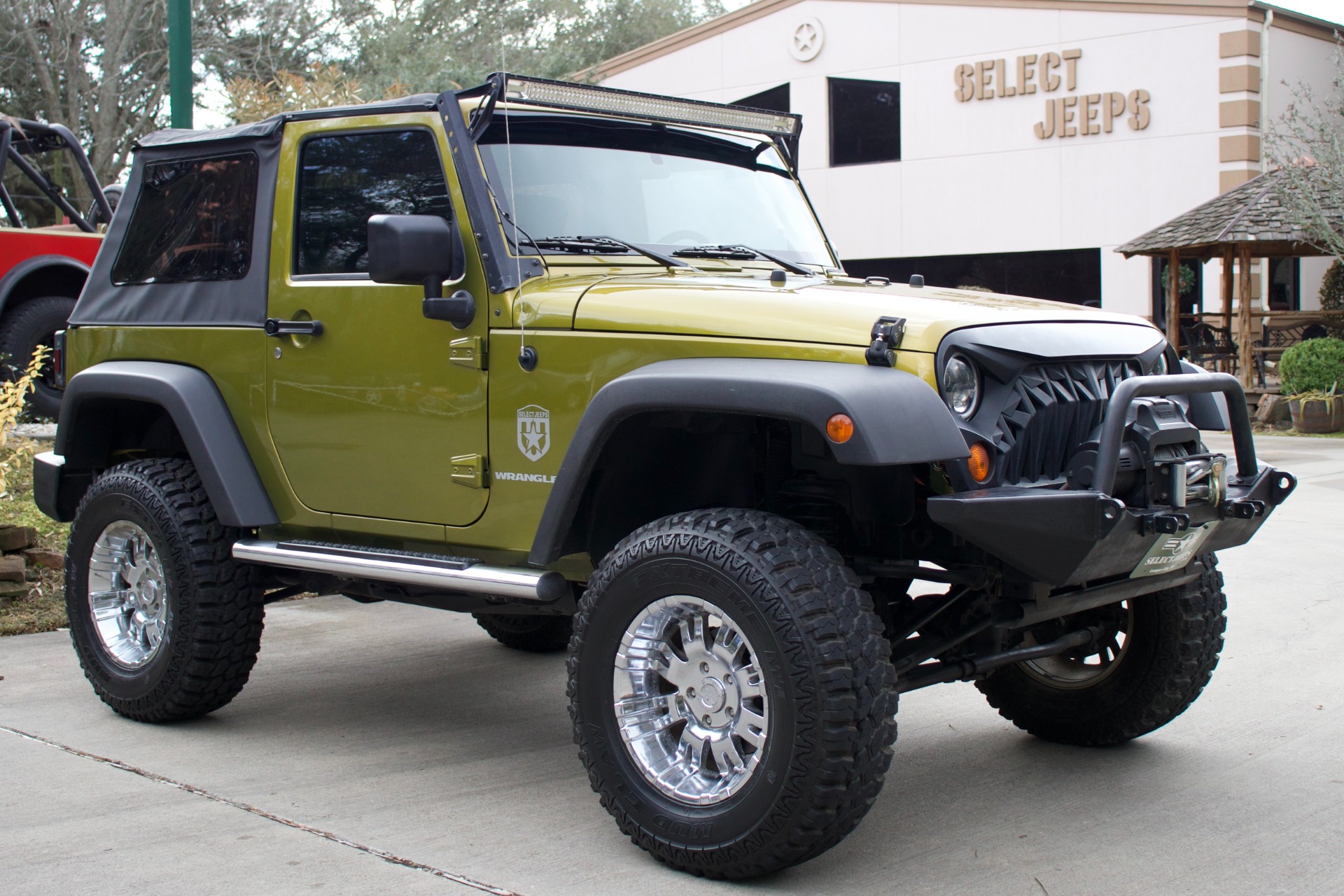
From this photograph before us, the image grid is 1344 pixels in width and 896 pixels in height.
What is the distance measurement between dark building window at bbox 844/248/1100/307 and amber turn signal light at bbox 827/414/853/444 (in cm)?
1946

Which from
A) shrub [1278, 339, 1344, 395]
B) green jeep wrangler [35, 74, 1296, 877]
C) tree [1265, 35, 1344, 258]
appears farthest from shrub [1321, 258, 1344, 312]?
green jeep wrangler [35, 74, 1296, 877]

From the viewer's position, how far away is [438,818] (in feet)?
13.7

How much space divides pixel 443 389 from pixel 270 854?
147 centimetres

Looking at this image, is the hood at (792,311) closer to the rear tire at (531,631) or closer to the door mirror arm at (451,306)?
the door mirror arm at (451,306)

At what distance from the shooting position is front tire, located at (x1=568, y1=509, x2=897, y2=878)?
135 inches

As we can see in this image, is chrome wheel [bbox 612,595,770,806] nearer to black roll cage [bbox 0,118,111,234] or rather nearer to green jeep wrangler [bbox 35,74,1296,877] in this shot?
green jeep wrangler [bbox 35,74,1296,877]

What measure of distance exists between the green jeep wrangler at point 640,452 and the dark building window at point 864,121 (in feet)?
64.7

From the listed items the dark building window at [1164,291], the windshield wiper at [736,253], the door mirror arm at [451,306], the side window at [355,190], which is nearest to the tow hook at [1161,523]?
the windshield wiper at [736,253]

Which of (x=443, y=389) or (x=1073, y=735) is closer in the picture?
(x=443, y=389)

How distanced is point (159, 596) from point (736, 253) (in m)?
2.51

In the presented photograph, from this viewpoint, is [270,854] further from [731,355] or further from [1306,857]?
[1306,857]

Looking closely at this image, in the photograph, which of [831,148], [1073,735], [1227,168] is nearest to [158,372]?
[1073,735]

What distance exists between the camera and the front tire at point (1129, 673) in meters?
4.58

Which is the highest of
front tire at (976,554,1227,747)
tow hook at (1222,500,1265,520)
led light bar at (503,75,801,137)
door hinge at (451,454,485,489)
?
led light bar at (503,75,801,137)
